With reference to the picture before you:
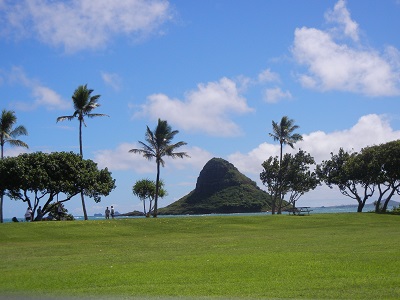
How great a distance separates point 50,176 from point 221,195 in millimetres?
126185

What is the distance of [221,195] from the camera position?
180 meters

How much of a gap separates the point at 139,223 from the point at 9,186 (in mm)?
19673

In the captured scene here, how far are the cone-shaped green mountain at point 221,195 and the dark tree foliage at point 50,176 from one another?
4076 inches

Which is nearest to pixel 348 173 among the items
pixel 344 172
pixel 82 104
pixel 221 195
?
pixel 344 172

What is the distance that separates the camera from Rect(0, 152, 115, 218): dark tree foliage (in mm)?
54156

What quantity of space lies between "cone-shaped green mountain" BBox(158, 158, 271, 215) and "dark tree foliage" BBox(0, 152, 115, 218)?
10353cm

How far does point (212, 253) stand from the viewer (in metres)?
21.5

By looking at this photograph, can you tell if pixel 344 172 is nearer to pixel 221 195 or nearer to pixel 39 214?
pixel 39 214

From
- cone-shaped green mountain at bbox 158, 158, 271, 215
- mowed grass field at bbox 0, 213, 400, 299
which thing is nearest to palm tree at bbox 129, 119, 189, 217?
mowed grass field at bbox 0, 213, 400, 299

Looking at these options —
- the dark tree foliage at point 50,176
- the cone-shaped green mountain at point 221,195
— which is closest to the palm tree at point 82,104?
the dark tree foliage at point 50,176

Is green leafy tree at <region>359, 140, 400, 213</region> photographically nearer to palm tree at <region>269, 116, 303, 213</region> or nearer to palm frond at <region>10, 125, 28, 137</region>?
palm tree at <region>269, 116, 303, 213</region>

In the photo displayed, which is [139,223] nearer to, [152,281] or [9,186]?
[9,186]

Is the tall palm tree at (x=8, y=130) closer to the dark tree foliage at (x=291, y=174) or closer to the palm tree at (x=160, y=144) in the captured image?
the palm tree at (x=160, y=144)

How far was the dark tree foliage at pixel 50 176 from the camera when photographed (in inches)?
2132
